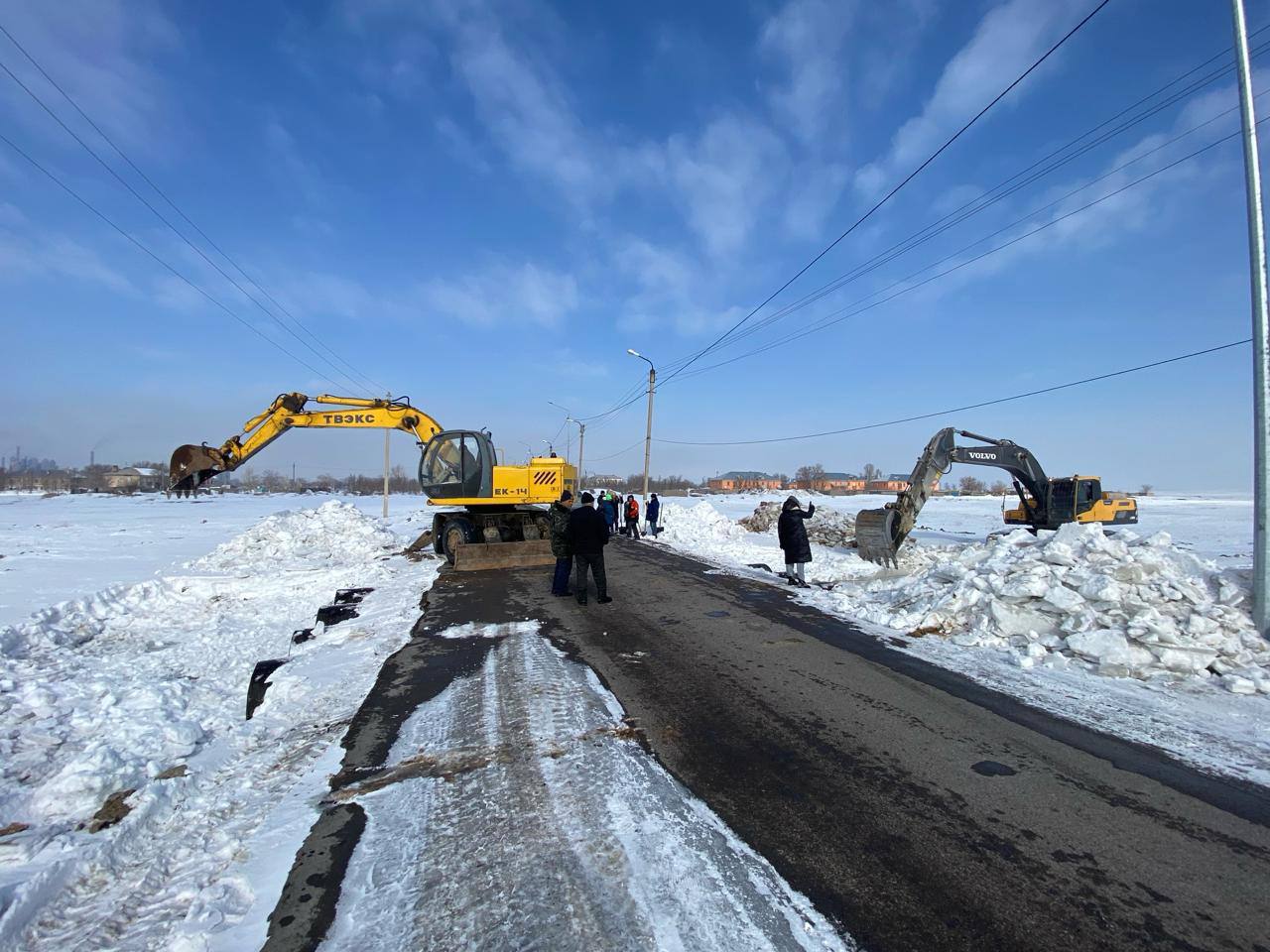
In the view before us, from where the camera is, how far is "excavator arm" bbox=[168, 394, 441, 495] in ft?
43.5

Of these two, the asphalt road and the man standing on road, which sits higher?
the man standing on road

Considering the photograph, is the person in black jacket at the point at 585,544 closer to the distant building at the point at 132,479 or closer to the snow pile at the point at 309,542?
the snow pile at the point at 309,542

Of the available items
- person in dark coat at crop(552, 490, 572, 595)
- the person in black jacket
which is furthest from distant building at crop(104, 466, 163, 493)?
the person in black jacket

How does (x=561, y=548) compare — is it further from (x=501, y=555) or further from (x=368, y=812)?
(x=368, y=812)

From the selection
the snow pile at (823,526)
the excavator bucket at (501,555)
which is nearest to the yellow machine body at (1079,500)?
the snow pile at (823,526)

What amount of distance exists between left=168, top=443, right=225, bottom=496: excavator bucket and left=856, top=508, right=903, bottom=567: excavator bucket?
15.9 m

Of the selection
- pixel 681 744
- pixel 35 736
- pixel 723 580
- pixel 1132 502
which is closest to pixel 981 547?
pixel 723 580

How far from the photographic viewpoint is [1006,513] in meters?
20.8

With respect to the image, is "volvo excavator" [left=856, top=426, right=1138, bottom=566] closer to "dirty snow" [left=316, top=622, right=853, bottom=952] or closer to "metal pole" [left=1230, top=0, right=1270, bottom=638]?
"metal pole" [left=1230, top=0, right=1270, bottom=638]

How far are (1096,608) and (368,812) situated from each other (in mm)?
7595

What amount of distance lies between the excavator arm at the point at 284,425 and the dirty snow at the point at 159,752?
13.4ft

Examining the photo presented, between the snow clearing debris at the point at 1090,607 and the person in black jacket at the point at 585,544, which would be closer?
the snow clearing debris at the point at 1090,607

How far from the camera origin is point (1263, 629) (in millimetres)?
6129

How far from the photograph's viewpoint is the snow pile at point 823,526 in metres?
21.9
